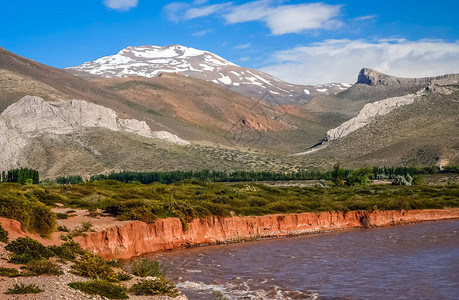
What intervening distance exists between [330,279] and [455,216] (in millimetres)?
26786

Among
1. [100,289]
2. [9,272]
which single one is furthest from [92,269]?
[9,272]

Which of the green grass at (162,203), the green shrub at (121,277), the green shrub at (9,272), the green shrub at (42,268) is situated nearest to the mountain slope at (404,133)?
the green grass at (162,203)

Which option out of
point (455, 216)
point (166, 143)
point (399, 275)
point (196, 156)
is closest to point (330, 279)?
point (399, 275)

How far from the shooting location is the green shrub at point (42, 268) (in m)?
15.6

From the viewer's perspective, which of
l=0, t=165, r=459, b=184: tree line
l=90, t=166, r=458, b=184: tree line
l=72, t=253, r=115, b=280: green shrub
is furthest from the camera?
l=90, t=166, r=458, b=184: tree line

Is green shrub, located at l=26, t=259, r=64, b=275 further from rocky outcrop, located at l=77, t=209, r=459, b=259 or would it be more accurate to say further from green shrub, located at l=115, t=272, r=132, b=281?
rocky outcrop, located at l=77, t=209, r=459, b=259

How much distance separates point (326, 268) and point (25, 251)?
13.2m

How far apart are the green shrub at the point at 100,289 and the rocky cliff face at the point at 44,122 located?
9273 cm

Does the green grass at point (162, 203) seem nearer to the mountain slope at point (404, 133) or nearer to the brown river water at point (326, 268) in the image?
the brown river water at point (326, 268)

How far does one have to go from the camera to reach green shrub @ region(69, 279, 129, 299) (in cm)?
1469

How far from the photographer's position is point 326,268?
79.4 ft

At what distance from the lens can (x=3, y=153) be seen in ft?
339

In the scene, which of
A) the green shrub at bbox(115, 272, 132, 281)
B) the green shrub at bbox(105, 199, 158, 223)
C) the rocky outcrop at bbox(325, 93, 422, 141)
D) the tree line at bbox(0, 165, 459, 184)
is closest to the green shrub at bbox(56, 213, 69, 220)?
the green shrub at bbox(105, 199, 158, 223)

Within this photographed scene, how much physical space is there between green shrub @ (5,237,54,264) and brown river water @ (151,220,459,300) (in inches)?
208
